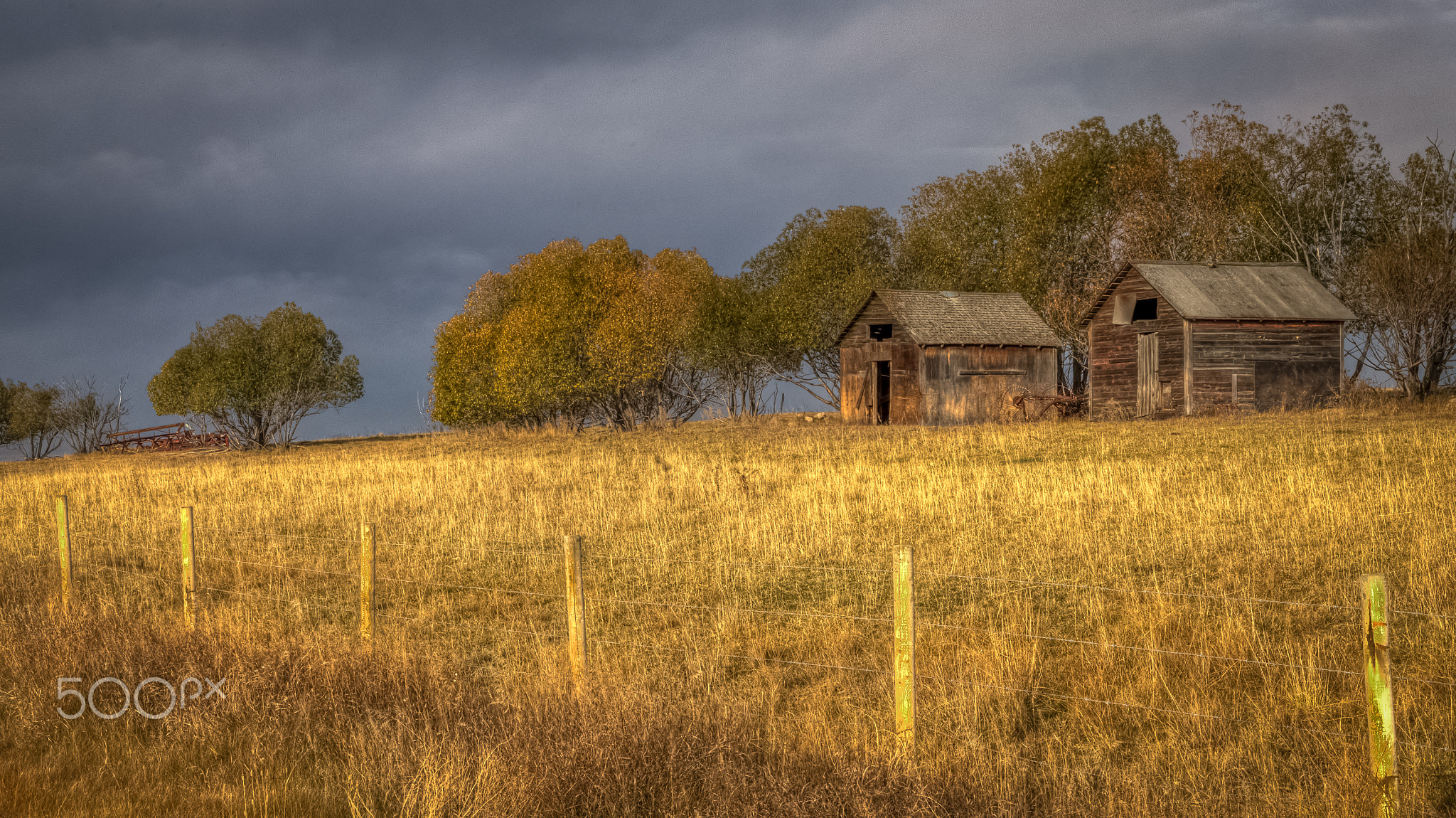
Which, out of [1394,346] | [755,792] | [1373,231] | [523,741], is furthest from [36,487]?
[1373,231]

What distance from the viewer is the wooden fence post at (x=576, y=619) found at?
24.8 feet

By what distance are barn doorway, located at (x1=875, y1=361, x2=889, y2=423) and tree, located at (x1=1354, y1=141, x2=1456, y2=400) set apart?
18.8 meters

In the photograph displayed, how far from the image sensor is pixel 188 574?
10.8 metres

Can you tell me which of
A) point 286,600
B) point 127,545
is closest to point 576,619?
point 286,600

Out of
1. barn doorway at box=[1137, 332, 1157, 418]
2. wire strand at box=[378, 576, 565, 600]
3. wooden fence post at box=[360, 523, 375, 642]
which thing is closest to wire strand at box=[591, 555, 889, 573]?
wire strand at box=[378, 576, 565, 600]

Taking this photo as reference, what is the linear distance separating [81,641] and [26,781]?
2978 mm

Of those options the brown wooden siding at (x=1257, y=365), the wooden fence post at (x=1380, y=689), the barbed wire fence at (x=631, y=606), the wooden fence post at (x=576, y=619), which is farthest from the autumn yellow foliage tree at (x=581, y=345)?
the wooden fence post at (x=1380, y=689)

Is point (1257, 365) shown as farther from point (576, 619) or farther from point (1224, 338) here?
point (576, 619)

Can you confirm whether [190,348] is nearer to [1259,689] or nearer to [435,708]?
[435,708]

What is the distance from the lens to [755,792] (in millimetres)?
5414

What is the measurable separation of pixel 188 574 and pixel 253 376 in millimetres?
37835

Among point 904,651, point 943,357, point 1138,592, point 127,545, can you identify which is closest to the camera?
point 904,651

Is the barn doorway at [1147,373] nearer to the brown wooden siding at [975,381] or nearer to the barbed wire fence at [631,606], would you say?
the brown wooden siding at [975,381]

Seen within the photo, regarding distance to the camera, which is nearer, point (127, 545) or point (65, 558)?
point (65, 558)
